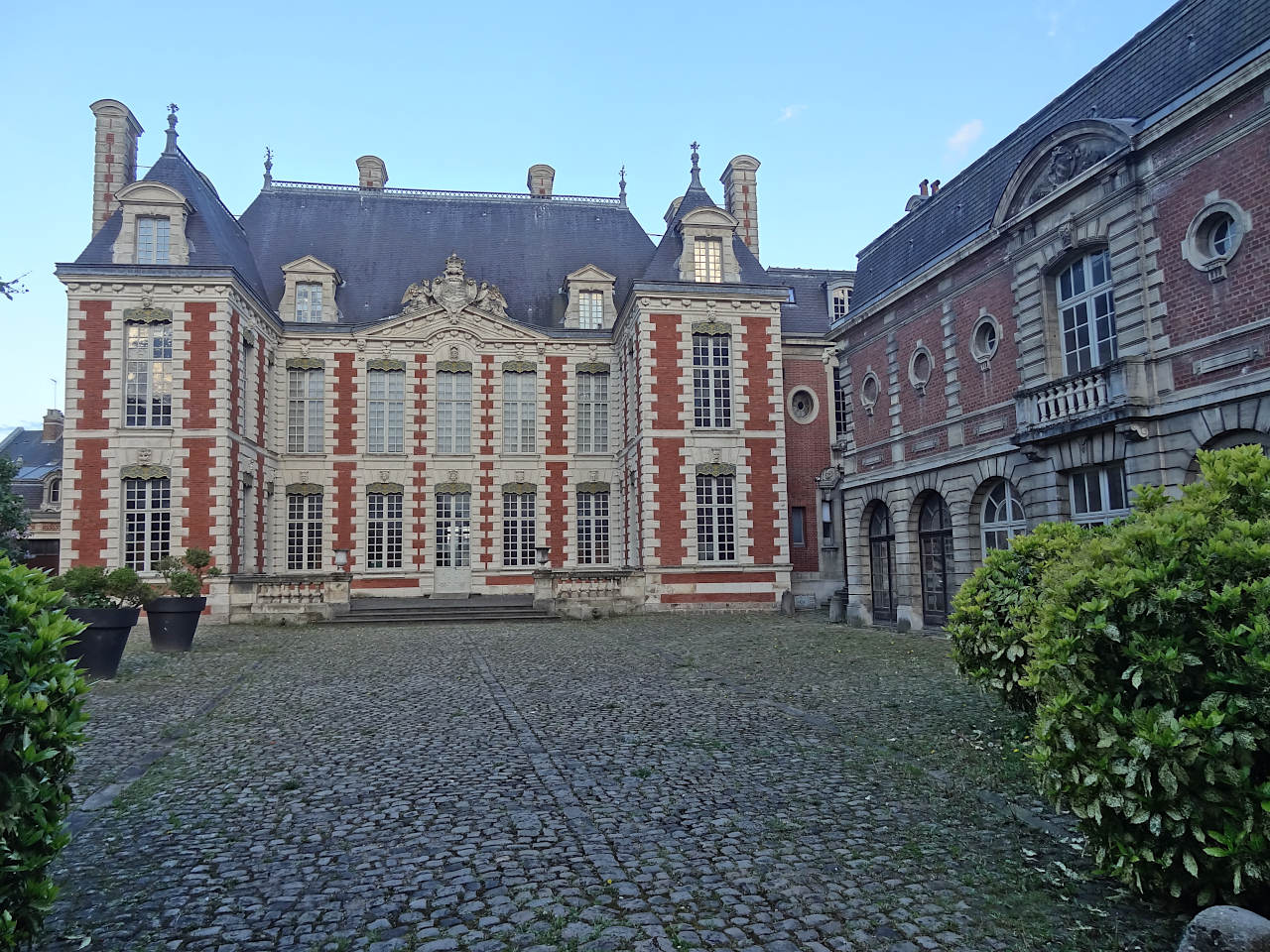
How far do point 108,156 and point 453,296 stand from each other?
10.6 meters

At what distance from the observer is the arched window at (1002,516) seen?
15023 mm

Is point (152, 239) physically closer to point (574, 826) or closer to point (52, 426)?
point (574, 826)

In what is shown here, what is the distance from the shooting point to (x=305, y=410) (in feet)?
90.9

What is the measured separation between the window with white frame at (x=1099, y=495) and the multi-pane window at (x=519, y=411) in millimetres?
18364

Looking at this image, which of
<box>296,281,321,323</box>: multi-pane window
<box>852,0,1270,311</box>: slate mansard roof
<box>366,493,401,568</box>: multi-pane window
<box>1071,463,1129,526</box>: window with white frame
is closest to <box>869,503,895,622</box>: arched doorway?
<box>852,0,1270,311</box>: slate mansard roof

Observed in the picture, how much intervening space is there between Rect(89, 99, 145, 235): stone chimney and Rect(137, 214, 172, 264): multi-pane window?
9.30 feet

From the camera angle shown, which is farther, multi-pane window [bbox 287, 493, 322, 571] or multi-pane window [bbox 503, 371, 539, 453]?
multi-pane window [bbox 503, 371, 539, 453]

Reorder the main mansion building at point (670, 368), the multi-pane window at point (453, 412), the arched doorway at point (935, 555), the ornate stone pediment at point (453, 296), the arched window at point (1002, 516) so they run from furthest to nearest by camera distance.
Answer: the ornate stone pediment at point (453, 296) → the multi-pane window at point (453, 412) → the arched doorway at point (935, 555) → the arched window at point (1002, 516) → the main mansion building at point (670, 368)

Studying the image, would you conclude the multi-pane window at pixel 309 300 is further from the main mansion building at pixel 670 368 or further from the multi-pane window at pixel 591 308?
the multi-pane window at pixel 591 308

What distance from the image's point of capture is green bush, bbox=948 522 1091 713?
6770mm

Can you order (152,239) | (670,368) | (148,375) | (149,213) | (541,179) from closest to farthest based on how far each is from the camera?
(148,375) → (149,213) → (152,239) → (670,368) → (541,179)

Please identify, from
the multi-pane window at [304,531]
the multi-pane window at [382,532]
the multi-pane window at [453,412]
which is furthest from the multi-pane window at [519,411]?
the multi-pane window at [304,531]

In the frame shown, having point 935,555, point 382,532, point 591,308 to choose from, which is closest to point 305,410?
point 382,532

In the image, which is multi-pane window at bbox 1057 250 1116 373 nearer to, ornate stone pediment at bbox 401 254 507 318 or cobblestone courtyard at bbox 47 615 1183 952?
cobblestone courtyard at bbox 47 615 1183 952
